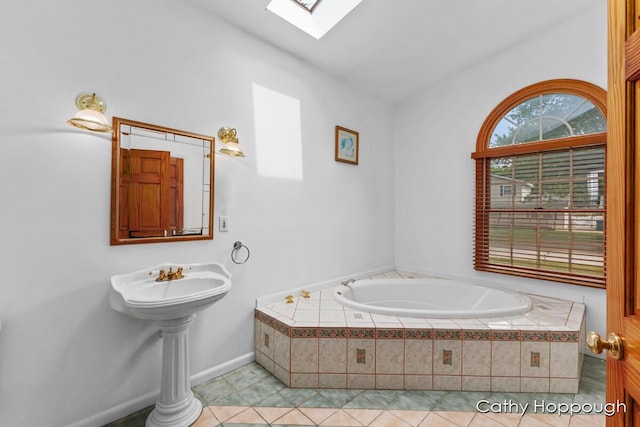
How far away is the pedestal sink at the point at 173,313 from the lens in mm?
1465

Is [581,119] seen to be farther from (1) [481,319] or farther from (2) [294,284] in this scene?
(2) [294,284]

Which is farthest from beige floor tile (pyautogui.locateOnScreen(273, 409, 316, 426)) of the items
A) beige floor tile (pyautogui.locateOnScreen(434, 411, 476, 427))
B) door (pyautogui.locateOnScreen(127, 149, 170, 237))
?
door (pyautogui.locateOnScreen(127, 149, 170, 237))

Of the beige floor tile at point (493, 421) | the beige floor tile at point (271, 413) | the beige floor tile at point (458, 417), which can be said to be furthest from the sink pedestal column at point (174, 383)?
the beige floor tile at point (493, 421)

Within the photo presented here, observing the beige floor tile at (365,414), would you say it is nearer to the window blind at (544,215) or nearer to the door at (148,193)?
the door at (148,193)

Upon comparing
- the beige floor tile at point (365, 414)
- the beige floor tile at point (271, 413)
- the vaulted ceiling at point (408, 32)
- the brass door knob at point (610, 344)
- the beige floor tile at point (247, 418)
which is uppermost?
the vaulted ceiling at point (408, 32)

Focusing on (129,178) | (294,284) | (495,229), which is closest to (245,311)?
(294,284)

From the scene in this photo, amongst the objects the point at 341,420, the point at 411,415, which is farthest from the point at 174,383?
the point at 411,415

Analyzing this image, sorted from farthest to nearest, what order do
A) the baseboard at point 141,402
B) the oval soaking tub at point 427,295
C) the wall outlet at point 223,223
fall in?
the oval soaking tub at point 427,295
the wall outlet at point 223,223
the baseboard at point 141,402

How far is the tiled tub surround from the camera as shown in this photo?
187 centimetres

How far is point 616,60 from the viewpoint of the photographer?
2.40 ft

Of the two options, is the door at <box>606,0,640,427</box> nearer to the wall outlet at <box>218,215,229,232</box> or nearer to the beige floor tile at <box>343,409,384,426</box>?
the beige floor tile at <box>343,409,384,426</box>

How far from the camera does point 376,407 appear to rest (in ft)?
5.75

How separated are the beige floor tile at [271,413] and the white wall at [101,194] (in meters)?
0.55

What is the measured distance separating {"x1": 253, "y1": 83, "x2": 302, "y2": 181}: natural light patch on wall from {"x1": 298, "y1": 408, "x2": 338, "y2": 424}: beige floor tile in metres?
1.67
